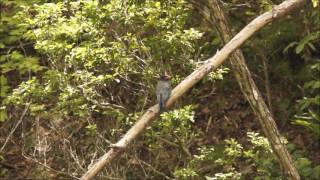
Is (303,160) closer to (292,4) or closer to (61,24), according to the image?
(292,4)

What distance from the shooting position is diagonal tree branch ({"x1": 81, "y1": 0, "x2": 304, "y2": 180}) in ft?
14.8

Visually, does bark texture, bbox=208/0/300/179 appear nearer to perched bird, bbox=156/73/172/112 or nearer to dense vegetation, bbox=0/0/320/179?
dense vegetation, bbox=0/0/320/179

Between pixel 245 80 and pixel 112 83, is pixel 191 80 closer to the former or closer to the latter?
pixel 245 80

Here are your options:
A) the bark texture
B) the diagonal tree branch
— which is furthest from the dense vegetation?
the diagonal tree branch

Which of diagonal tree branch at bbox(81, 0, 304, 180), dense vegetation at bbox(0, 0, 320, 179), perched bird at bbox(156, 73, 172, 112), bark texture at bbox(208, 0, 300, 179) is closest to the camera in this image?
diagonal tree branch at bbox(81, 0, 304, 180)

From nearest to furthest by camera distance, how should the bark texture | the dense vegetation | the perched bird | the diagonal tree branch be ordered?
the diagonal tree branch < the perched bird < the bark texture < the dense vegetation

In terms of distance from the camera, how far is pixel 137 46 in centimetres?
630

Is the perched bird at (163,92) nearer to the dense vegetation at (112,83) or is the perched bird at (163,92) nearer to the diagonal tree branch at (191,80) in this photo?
the diagonal tree branch at (191,80)

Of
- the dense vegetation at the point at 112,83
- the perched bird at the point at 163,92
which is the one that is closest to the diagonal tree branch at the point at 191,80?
the perched bird at the point at 163,92

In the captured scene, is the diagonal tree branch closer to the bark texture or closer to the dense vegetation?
the bark texture

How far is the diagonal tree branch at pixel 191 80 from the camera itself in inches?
178

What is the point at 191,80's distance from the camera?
4781mm

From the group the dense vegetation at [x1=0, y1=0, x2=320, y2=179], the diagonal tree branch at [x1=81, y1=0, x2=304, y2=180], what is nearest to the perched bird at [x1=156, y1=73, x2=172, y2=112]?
the diagonal tree branch at [x1=81, y1=0, x2=304, y2=180]

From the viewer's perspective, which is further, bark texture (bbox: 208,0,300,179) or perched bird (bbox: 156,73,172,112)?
bark texture (bbox: 208,0,300,179)
